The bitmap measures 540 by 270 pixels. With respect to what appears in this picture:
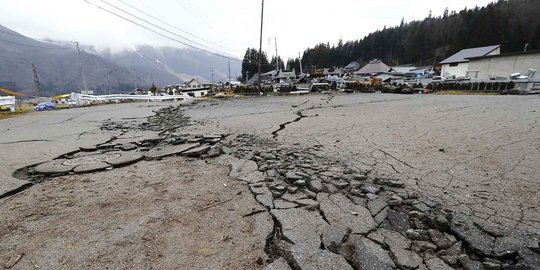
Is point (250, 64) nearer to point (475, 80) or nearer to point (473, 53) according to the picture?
point (473, 53)

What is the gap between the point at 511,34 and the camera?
47.6m

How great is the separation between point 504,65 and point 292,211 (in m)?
37.4

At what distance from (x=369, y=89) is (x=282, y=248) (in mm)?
24839

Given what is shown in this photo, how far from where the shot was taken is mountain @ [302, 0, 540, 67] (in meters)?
47.0

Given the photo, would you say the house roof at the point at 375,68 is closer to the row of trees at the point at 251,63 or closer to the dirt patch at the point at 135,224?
the row of trees at the point at 251,63

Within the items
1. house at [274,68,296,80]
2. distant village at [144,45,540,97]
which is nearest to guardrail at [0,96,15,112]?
distant village at [144,45,540,97]

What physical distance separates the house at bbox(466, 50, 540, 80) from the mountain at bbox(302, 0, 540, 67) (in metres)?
23.7

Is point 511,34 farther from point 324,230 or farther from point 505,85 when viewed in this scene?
point 324,230

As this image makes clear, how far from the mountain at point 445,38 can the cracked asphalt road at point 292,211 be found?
60.7 metres

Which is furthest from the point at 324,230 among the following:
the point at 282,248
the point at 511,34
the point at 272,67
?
the point at 272,67

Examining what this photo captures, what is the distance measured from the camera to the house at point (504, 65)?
83.5 feet

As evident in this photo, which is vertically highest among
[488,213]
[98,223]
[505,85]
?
[505,85]

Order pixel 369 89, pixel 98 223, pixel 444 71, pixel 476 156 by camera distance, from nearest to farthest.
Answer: pixel 98 223
pixel 476 156
pixel 369 89
pixel 444 71

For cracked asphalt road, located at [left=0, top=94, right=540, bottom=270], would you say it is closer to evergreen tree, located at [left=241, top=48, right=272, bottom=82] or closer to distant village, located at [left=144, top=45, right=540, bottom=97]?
distant village, located at [left=144, top=45, right=540, bottom=97]
